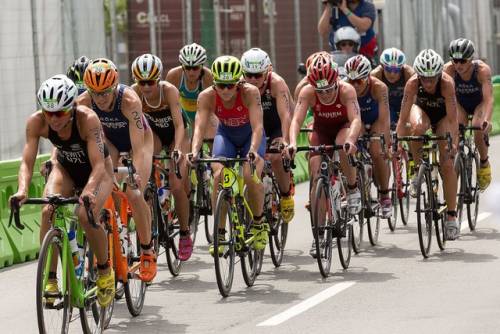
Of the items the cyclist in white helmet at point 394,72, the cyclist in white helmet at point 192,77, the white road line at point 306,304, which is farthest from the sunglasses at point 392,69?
the white road line at point 306,304

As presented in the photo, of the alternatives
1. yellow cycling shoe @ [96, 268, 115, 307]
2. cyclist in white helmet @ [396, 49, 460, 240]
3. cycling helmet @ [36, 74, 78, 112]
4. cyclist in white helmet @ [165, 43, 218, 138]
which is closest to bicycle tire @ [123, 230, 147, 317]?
yellow cycling shoe @ [96, 268, 115, 307]

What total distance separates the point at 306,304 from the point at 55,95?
2872 millimetres

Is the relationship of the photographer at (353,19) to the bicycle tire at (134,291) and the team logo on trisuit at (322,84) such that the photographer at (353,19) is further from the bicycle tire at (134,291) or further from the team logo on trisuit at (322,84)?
the bicycle tire at (134,291)

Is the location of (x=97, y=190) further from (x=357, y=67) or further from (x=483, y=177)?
(x=483, y=177)

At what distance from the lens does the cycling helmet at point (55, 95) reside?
385 inches

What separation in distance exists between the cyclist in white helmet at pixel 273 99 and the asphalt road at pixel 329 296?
611mm

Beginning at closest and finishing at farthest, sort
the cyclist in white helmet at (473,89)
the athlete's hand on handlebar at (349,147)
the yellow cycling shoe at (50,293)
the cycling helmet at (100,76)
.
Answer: the yellow cycling shoe at (50,293) → the cycling helmet at (100,76) → the athlete's hand on handlebar at (349,147) → the cyclist in white helmet at (473,89)

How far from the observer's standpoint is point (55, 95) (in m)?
9.77

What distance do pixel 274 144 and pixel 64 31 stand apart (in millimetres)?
4701

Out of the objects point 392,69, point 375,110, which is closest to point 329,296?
point 375,110

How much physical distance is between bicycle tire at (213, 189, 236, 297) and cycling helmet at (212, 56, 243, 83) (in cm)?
113

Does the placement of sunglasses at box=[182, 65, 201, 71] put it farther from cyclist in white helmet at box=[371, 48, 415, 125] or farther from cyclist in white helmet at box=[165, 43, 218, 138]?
cyclist in white helmet at box=[371, 48, 415, 125]

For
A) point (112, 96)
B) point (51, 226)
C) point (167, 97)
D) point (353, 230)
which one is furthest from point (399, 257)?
point (51, 226)

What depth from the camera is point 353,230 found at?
14.3 m
